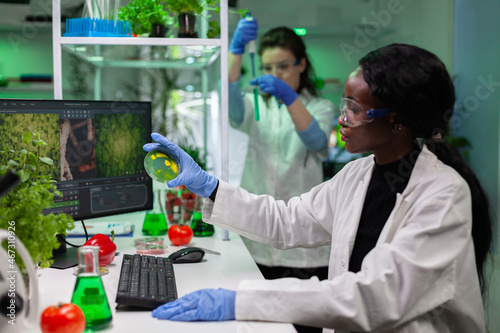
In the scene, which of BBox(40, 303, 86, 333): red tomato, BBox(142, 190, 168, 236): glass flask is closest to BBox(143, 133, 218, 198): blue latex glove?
BBox(142, 190, 168, 236): glass flask

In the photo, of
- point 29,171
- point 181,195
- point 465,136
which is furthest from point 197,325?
point 465,136

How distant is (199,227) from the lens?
6.01 feet

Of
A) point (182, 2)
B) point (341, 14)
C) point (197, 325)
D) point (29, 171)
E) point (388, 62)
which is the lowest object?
point (197, 325)

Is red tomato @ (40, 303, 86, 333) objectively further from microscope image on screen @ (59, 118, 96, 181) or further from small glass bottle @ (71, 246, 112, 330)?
microscope image on screen @ (59, 118, 96, 181)

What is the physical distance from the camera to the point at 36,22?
4.08 meters

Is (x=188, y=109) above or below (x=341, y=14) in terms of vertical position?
below

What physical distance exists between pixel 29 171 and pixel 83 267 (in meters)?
0.36

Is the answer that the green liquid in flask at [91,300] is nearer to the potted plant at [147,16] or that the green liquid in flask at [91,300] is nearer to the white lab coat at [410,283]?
the white lab coat at [410,283]

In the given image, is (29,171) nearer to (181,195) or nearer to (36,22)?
(181,195)

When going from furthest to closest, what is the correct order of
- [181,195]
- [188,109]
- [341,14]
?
1. [188,109]
2. [341,14]
3. [181,195]

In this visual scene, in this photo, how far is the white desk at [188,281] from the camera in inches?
38.5

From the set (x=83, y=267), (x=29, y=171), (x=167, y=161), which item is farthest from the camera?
(x=167, y=161)

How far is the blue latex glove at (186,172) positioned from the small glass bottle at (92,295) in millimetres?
536

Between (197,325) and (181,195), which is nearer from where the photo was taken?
(197,325)
